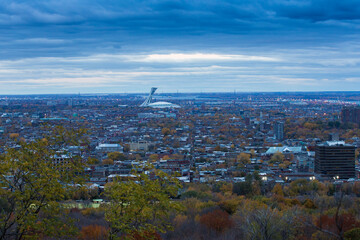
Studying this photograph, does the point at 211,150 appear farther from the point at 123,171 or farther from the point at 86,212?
the point at 86,212

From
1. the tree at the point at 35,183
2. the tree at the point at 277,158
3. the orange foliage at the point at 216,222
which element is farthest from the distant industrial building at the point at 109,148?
the tree at the point at 35,183

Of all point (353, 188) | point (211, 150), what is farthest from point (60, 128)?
point (211, 150)

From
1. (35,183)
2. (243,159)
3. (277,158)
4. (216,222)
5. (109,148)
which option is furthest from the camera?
(109,148)

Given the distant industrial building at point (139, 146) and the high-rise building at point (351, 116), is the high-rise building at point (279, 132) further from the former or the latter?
the distant industrial building at point (139, 146)

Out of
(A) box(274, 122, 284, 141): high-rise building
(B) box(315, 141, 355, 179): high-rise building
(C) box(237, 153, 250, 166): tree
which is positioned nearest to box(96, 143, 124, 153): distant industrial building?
(C) box(237, 153, 250, 166): tree

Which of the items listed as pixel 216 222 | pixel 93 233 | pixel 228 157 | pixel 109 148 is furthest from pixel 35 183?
pixel 109 148

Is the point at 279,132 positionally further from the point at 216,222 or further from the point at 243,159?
the point at 216,222

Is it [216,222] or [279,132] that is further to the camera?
[279,132]
